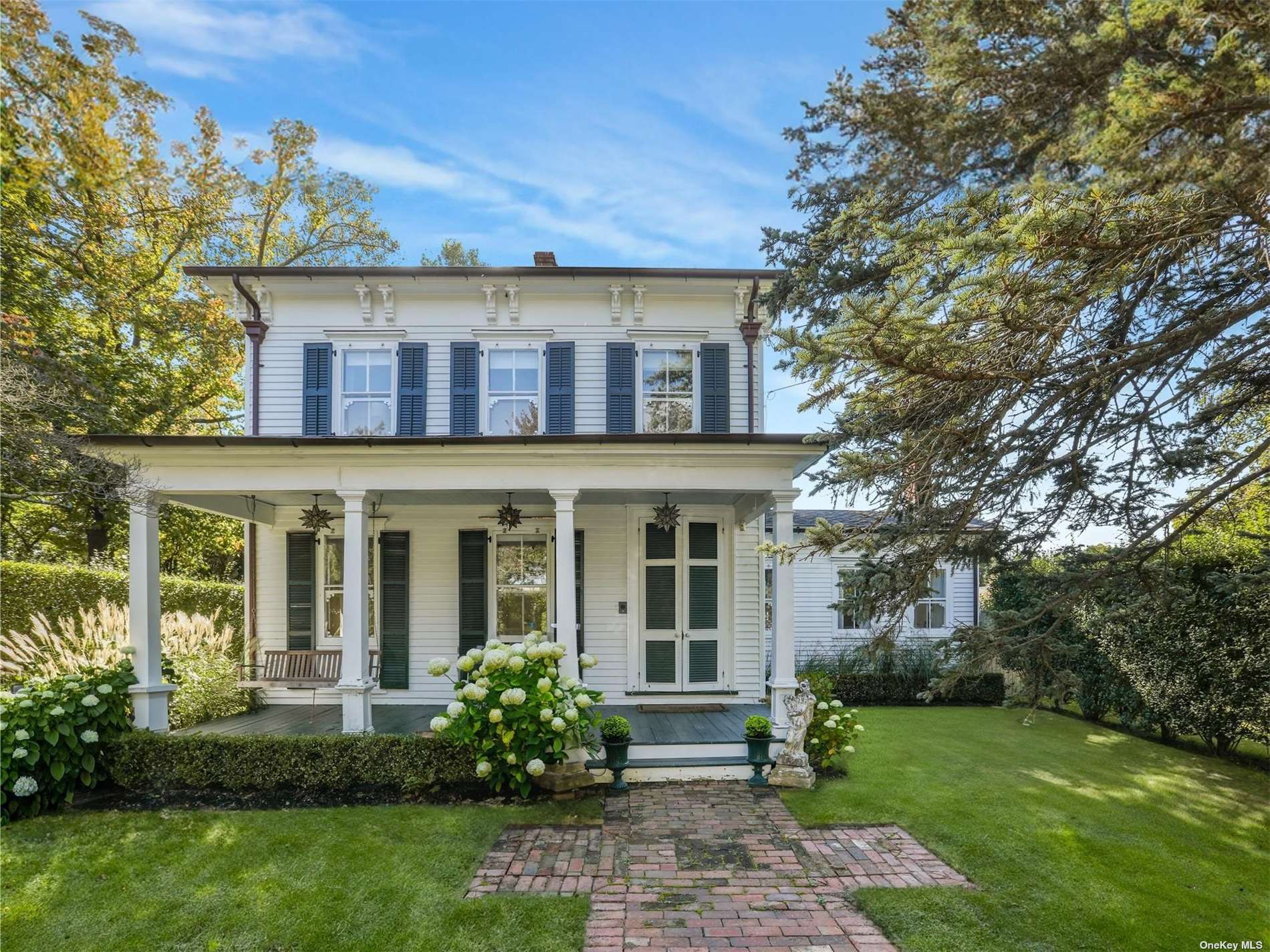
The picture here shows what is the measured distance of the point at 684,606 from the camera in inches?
346

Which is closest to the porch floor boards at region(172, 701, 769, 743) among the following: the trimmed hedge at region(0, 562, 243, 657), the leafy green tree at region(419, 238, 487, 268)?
the trimmed hedge at region(0, 562, 243, 657)

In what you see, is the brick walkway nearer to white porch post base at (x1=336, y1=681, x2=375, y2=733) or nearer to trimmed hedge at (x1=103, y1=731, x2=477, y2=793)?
trimmed hedge at (x1=103, y1=731, x2=477, y2=793)

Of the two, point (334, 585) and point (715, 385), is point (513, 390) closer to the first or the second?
point (715, 385)

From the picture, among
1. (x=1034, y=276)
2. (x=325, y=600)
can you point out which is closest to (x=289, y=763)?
(x=325, y=600)

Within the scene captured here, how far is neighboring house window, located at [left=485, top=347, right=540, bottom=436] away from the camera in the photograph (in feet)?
29.4

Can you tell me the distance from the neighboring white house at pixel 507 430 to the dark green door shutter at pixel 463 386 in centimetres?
3

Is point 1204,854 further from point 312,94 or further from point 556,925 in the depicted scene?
point 312,94

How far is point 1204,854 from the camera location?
514cm

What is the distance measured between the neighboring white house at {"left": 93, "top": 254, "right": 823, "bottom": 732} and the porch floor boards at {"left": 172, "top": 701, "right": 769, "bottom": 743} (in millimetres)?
301

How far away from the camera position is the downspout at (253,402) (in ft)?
29.1

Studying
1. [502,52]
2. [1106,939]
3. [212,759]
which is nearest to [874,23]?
[502,52]

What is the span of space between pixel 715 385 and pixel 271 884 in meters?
7.47

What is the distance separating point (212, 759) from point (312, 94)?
7.93 meters

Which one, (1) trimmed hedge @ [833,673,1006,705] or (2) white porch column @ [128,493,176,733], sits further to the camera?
(1) trimmed hedge @ [833,673,1006,705]
